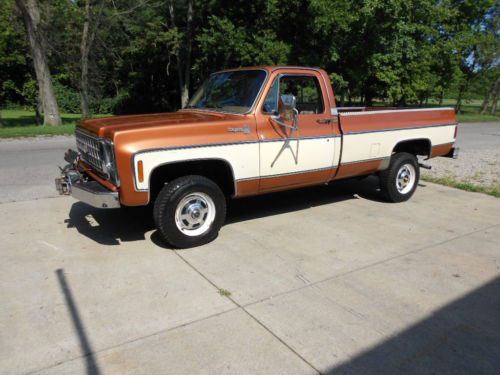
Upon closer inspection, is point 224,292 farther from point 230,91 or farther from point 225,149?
point 230,91

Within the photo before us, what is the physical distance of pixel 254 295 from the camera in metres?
3.75

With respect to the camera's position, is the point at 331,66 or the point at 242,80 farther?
the point at 331,66

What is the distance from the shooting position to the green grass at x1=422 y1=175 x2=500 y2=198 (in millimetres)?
7629

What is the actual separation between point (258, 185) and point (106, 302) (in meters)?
2.26

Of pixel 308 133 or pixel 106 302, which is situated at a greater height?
pixel 308 133

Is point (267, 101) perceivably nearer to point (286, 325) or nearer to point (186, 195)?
point (186, 195)

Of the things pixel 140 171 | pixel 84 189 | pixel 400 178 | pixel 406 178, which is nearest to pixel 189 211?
pixel 140 171

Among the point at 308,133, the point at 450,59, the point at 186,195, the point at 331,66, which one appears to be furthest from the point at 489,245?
the point at 450,59

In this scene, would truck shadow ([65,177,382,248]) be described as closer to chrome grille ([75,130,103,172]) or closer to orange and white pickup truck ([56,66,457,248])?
orange and white pickup truck ([56,66,457,248])

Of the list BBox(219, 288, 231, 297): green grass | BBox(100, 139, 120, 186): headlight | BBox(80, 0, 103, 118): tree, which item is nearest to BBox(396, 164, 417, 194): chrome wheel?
BBox(219, 288, 231, 297): green grass

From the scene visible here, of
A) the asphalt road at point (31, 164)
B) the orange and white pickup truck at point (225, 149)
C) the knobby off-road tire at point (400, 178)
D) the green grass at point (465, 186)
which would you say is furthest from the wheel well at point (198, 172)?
the green grass at point (465, 186)

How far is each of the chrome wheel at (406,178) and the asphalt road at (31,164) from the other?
5.68m

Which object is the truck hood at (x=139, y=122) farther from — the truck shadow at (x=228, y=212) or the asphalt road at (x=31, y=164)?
the asphalt road at (x=31, y=164)

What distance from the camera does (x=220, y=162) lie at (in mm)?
4840
